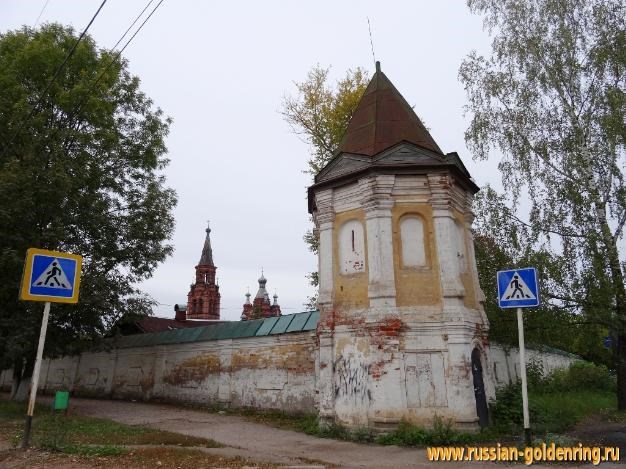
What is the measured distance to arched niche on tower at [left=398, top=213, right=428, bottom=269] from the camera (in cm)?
1073

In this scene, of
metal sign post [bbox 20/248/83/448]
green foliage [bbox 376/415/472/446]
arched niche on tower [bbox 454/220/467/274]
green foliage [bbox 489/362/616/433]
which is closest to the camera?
metal sign post [bbox 20/248/83/448]

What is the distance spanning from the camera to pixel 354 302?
10836 millimetres

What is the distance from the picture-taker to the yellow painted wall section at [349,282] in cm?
1078

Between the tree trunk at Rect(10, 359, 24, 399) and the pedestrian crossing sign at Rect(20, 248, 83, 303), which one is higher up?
the pedestrian crossing sign at Rect(20, 248, 83, 303)

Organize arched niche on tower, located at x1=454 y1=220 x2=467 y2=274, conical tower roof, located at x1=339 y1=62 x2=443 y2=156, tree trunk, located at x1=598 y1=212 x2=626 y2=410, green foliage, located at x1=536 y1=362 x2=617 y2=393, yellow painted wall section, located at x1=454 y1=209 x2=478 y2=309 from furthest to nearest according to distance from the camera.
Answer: green foliage, located at x1=536 y1=362 x2=617 y2=393 < tree trunk, located at x1=598 y1=212 x2=626 y2=410 < conical tower roof, located at x1=339 y1=62 x2=443 y2=156 < arched niche on tower, located at x1=454 y1=220 x2=467 y2=274 < yellow painted wall section, located at x1=454 y1=209 x2=478 y2=309

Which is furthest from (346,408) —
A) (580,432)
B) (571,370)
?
(571,370)

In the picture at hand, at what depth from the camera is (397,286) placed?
1047cm

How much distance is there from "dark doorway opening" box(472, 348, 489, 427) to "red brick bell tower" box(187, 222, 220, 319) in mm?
42631

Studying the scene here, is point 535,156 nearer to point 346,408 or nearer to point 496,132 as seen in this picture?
point 496,132

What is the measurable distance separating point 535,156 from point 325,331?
9.15 meters

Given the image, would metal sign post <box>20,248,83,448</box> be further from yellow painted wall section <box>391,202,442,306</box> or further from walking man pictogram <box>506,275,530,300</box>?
walking man pictogram <box>506,275,530,300</box>

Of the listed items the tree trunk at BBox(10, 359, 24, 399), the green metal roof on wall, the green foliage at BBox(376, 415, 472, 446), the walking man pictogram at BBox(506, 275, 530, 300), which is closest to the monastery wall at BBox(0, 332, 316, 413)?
the green metal roof on wall

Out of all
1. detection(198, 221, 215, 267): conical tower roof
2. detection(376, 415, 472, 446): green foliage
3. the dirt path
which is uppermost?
detection(198, 221, 215, 267): conical tower roof

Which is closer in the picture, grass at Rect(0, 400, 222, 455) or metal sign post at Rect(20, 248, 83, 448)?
metal sign post at Rect(20, 248, 83, 448)
